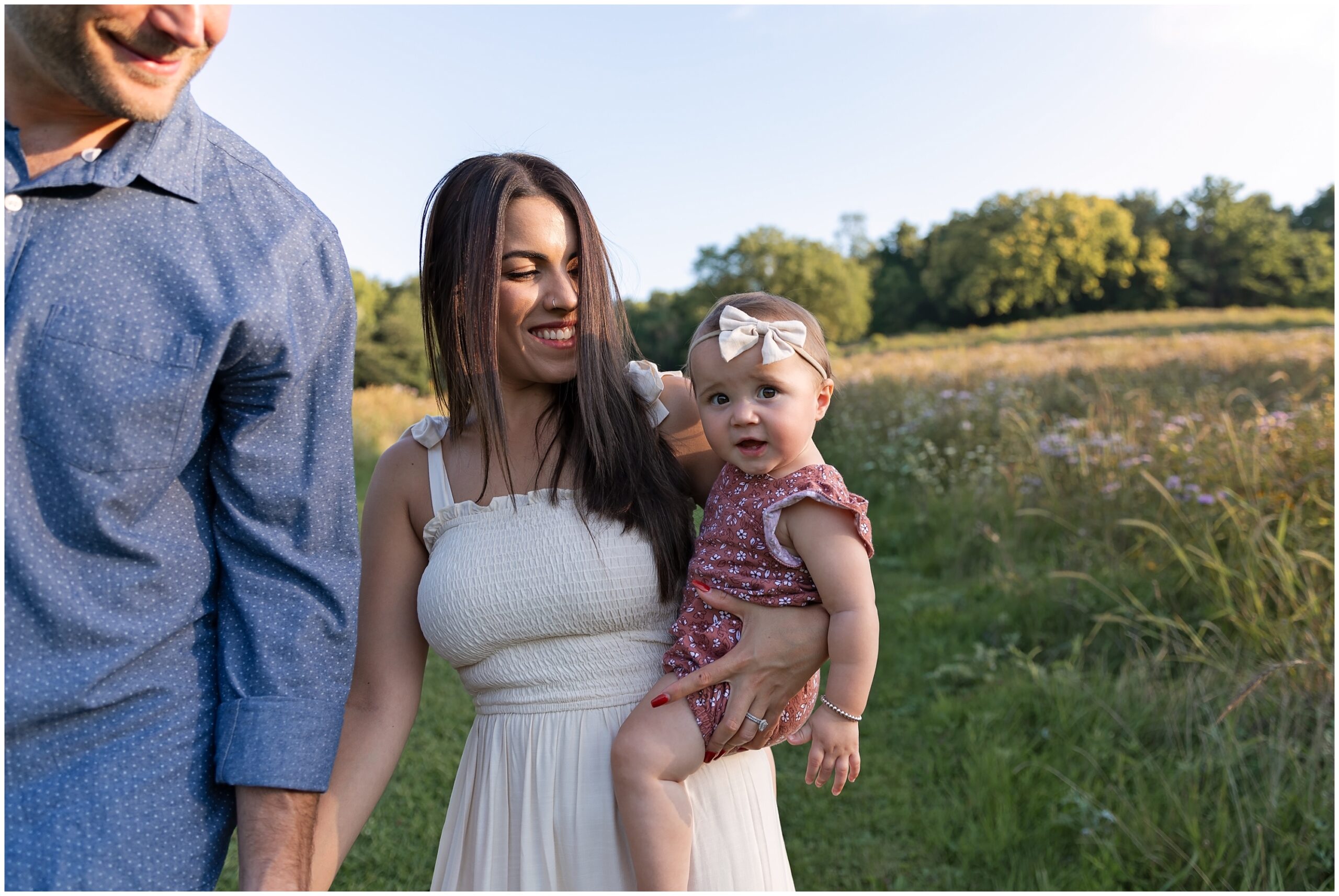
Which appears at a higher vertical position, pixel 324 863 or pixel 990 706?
pixel 324 863

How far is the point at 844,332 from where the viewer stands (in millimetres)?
53469

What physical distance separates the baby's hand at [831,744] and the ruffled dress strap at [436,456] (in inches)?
32.1

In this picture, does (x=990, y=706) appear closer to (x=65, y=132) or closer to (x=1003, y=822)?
(x=1003, y=822)

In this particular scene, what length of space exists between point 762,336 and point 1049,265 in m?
57.5

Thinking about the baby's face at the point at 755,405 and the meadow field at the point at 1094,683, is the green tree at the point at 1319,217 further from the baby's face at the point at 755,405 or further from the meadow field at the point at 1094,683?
the baby's face at the point at 755,405

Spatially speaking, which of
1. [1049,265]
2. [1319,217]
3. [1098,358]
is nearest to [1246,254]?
[1319,217]

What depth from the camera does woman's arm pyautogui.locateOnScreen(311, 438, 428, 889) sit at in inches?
72.6

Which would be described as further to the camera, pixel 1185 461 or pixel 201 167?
pixel 1185 461

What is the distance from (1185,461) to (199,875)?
5013 mm

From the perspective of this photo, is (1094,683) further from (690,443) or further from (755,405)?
(755,405)

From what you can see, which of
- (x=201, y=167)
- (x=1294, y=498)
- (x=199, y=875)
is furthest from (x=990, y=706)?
(x=201, y=167)

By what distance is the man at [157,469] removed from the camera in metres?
1.33

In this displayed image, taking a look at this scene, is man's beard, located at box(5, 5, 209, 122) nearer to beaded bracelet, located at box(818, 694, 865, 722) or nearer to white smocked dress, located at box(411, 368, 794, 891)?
white smocked dress, located at box(411, 368, 794, 891)

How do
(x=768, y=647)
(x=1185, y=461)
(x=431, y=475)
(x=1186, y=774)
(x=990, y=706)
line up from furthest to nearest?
1. (x=1185, y=461)
2. (x=990, y=706)
3. (x=1186, y=774)
4. (x=431, y=475)
5. (x=768, y=647)
